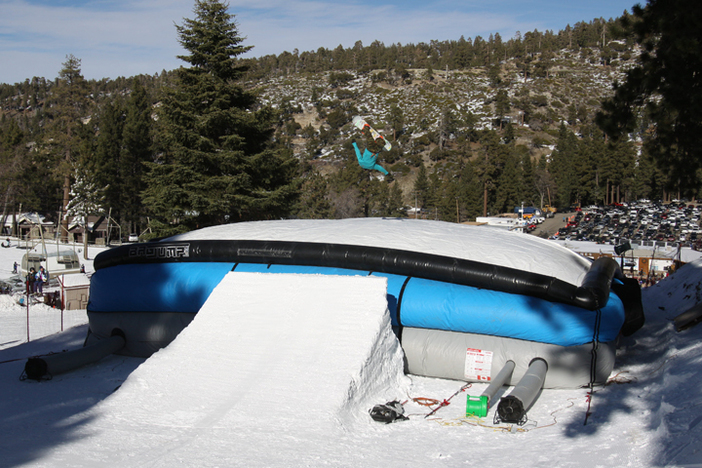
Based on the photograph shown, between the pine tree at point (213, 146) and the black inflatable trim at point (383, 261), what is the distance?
1169cm

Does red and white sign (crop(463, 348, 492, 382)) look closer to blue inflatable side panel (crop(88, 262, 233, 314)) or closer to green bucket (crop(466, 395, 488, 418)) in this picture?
green bucket (crop(466, 395, 488, 418))

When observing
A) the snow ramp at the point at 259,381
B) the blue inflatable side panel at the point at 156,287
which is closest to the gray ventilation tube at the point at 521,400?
the snow ramp at the point at 259,381

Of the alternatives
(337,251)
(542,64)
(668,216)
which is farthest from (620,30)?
(542,64)

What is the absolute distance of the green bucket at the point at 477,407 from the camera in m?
6.00

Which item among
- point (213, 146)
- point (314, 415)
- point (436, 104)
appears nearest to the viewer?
point (314, 415)

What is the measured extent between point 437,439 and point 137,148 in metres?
47.3

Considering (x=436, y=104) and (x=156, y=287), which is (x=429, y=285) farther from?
(x=436, y=104)

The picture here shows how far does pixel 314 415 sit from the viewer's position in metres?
5.66

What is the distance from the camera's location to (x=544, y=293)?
707 cm

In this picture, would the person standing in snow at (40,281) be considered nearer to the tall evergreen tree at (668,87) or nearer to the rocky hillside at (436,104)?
the tall evergreen tree at (668,87)

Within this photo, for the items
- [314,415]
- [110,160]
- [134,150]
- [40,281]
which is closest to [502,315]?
[314,415]

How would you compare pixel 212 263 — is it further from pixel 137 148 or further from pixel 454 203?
pixel 454 203

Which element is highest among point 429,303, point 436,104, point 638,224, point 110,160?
point 436,104

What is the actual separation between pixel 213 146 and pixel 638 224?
52408 millimetres
